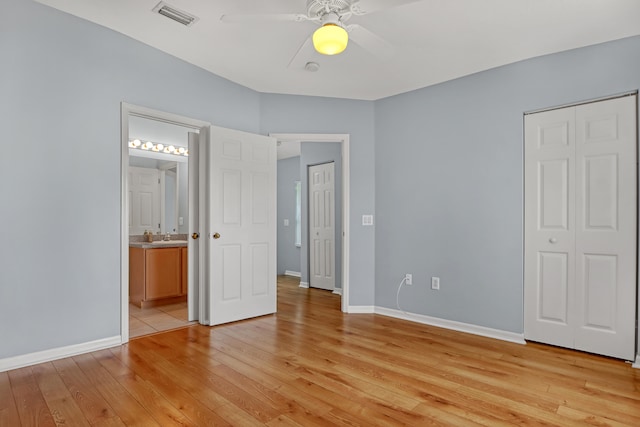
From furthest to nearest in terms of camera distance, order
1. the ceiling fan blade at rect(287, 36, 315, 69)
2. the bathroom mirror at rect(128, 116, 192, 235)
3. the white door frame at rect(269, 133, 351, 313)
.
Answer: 1. the bathroom mirror at rect(128, 116, 192, 235)
2. the white door frame at rect(269, 133, 351, 313)
3. the ceiling fan blade at rect(287, 36, 315, 69)

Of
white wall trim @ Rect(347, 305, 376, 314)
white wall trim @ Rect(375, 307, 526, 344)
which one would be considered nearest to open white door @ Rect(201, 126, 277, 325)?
white wall trim @ Rect(347, 305, 376, 314)

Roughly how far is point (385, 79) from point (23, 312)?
3739mm

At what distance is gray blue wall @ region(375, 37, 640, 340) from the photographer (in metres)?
3.07

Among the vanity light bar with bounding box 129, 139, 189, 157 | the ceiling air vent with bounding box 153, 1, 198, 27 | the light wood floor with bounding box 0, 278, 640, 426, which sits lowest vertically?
the light wood floor with bounding box 0, 278, 640, 426

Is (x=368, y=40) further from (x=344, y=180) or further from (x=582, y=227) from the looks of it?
(x=582, y=227)

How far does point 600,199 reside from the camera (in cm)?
290

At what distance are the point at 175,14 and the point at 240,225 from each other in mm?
2060

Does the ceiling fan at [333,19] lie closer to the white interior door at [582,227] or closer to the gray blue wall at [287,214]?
the white interior door at [582,227]

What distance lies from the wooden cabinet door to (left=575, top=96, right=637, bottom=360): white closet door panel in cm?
442

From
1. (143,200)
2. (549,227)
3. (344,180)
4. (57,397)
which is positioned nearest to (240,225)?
(344,180)

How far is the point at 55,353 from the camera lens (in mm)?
2684

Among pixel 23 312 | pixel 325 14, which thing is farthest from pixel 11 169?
pixel 325 14

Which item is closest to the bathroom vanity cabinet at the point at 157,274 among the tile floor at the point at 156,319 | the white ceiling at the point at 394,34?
the tile floor at the point at 156,319

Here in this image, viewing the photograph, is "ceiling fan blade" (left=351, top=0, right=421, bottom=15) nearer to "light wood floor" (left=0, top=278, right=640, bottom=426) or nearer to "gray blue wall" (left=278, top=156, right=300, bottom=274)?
"light wood floor" (left=0, top=278, right=640, bottom=426)
